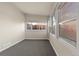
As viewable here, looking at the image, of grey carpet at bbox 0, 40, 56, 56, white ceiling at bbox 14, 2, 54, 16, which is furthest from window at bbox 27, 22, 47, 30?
grey carpet at bbox 0, 40, 56, 56

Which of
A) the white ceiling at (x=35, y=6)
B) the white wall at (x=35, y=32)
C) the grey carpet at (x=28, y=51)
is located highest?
the white ceiling at (x=35, y=6)

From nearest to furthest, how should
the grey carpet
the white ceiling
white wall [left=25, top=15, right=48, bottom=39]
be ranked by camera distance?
1. the grey carpet
2. the white ceiling
3. white wall [left=25, top=15, right=48, bottom=39]

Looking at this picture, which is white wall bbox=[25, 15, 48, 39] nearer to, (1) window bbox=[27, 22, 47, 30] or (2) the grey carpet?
(1) window bbox=[27, 22, 47, 30]

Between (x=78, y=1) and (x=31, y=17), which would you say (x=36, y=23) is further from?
(x=78, y=1)

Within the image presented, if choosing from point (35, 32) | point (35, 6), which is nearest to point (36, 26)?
point (35, 32)

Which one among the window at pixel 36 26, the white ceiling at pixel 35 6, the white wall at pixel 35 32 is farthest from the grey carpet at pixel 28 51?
the window at pixel 36 26

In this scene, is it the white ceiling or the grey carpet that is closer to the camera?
the grey carpet

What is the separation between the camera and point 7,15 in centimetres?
483

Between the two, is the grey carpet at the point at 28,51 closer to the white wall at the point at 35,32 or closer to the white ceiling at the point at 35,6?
the white ceiling at the point at 35,6

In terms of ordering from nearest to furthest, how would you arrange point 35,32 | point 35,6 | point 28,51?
point 28,51 < point 35,6 < point 35,32

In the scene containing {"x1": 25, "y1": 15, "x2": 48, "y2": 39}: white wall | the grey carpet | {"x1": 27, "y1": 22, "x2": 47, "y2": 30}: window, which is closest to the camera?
the grey carpet

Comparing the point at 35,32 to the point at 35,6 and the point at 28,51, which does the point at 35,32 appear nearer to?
the point at 35,6

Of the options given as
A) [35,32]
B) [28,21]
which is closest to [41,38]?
[35,32]

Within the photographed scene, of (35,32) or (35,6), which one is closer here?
(35,6)
